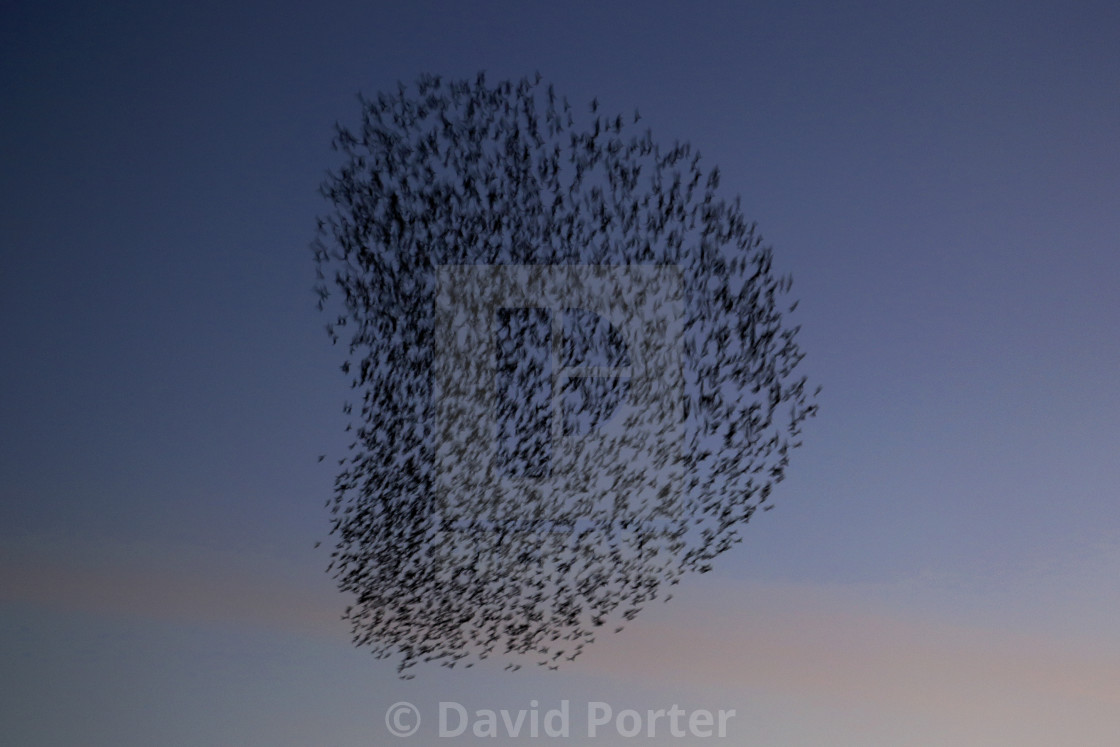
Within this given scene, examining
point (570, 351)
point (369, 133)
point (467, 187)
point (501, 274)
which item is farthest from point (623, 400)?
point (369, 133)

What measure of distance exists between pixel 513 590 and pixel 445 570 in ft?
0.99

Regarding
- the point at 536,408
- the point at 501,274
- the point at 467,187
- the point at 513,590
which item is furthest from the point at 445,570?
the point at 467,187

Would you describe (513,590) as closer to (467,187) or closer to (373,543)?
(373,543)

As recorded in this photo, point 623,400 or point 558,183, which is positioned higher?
point 558,183

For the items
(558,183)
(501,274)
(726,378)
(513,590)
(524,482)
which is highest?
(558,183)

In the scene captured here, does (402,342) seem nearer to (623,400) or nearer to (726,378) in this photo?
(623,400)

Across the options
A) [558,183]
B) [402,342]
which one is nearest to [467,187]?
[558,183]

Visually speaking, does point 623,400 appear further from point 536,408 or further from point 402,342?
point 402,342

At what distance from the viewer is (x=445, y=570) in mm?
5441

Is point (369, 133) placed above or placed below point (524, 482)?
above

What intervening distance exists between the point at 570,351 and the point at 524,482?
596 mm

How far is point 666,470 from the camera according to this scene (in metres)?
5.40

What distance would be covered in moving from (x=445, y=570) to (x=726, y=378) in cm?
144

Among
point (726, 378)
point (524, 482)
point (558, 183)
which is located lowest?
point (524, 482)
